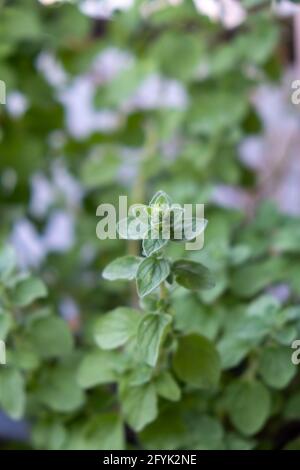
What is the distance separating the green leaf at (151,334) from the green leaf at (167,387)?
0.16ft

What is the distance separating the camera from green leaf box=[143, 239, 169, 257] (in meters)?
0.49

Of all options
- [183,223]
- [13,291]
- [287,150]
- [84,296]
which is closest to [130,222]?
[183,223]

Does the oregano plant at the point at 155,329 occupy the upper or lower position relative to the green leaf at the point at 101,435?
upper

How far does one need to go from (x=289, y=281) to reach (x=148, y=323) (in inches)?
9.4

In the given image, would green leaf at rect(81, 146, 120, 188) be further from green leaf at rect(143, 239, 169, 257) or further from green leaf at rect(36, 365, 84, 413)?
green leaf at rect(143, 239, 169, 257)

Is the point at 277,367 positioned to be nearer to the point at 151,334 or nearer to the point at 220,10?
the point at 151,334

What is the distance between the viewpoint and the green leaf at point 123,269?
511 mm

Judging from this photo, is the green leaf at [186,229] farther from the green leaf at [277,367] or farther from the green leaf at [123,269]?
the green leaf at [277,367]

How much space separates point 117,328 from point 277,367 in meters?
0.14

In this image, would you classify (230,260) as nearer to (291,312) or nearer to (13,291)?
(291,312)

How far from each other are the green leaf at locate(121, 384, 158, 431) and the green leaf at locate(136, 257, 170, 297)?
0.11 metres

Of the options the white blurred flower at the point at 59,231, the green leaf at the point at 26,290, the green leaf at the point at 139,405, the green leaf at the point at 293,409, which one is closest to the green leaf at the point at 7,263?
the green leaf at the point at 26,290

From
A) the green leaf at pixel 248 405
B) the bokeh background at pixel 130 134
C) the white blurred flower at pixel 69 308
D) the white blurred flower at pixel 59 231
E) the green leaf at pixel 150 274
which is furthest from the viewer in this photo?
the white blurred flower at pixel 59 231

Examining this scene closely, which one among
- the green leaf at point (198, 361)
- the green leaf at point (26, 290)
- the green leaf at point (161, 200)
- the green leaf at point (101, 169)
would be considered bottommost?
the green leaf at point (198, 361)
